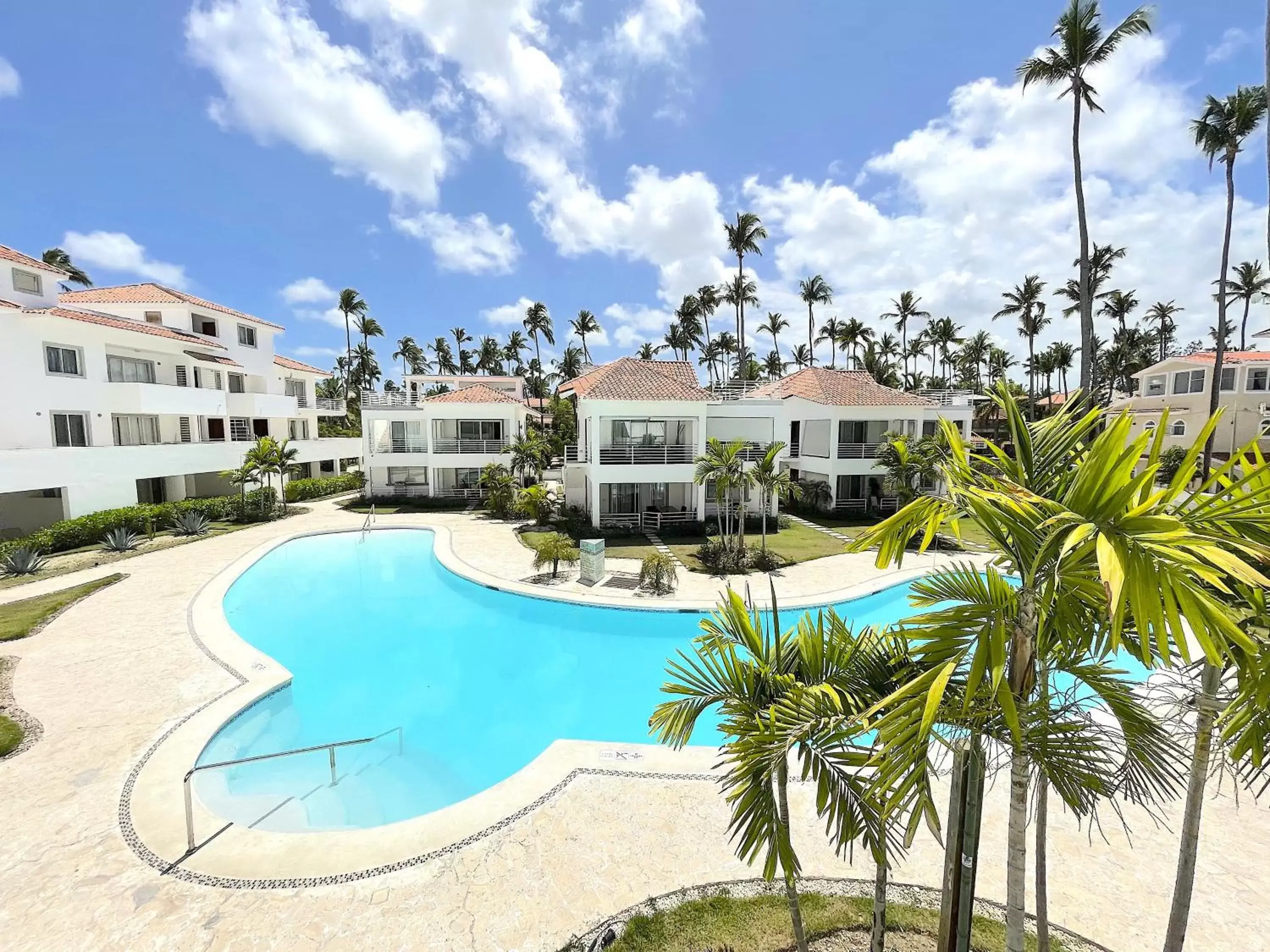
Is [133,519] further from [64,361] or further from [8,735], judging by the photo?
[8,735]

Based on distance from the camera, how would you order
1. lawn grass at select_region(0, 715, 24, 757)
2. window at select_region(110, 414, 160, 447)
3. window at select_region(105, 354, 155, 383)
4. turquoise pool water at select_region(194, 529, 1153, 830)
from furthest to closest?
window at select_region(110, 414, 160, 447) → window at select_region(105, 354, 155, 383) → turquoise pool water at select_region(194, 529, 1153, 830) → lawn grass at select_region(0, 715, 24, 757)

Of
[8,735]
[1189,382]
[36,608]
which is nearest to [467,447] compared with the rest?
[36,608]

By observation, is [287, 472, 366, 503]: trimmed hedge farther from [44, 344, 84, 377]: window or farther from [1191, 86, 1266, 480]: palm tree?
[1191, 86, 1266, 480]: palm tree

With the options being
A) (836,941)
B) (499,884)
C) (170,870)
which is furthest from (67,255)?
(836,941)

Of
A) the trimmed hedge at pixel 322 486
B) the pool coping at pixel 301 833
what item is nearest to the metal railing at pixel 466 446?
the trimmed hedge at pixel 322 486

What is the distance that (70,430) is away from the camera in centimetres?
2348

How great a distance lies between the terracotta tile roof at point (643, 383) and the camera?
81.9 feet

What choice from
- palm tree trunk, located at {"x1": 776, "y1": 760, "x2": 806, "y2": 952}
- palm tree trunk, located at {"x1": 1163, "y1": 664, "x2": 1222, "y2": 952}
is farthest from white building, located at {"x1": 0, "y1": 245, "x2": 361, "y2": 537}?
palm tree trunk, located at {"x1": 1163, "y1": 664, "x2": 1222, "y2": 952}

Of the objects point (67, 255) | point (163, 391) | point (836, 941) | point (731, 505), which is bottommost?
point (836, 941)

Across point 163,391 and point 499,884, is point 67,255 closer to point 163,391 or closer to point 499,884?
point 163,391

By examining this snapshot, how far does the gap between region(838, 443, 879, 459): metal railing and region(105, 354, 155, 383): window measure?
36.5 meters

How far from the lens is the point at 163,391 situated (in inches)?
1049

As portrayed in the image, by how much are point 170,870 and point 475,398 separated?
2968 centimetres

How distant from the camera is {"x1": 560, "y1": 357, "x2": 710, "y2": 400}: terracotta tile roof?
2497 cm
